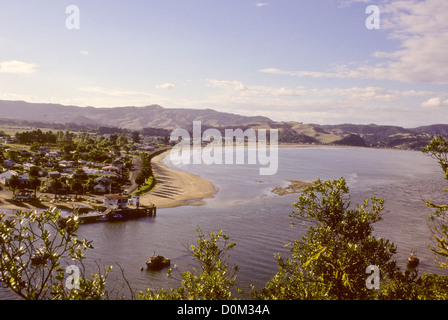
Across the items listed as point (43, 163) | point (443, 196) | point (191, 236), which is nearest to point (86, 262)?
point (191, 236)

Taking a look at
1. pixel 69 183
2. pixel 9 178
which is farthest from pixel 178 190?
pixel 9 178

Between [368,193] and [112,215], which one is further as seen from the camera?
[368,193]

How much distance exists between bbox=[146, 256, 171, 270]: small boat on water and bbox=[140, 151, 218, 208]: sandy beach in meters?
26.5

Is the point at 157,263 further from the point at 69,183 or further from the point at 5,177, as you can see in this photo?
the point at 5,177

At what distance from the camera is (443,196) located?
256 ft

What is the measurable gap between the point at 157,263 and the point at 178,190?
41288 millimetres

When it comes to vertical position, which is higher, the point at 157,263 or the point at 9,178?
the point at 9,178

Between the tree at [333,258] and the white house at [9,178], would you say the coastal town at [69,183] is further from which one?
the tree at [333,258]

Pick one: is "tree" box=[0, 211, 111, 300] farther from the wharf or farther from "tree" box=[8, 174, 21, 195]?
"tree" box=[8, 174, 21, 195]

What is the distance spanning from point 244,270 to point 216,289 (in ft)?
83.9

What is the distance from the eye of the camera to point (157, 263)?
3472 cm

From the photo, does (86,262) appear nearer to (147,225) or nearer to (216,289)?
(147,225)

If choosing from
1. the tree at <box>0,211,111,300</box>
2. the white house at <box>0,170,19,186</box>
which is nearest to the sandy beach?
the white house at <box>0,170,19,186</box>

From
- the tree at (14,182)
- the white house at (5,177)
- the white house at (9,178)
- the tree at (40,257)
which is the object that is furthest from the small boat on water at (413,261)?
the white house at (5,177)
